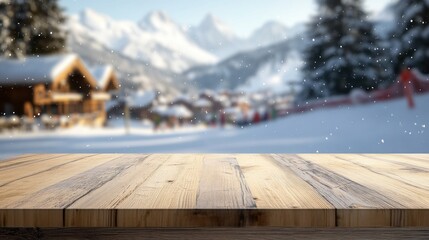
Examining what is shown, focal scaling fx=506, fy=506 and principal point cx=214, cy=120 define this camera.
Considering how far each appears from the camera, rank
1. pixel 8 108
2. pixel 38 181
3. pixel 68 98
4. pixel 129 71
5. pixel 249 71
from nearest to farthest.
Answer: pixel 38 181
pixel 8 108
pixel 68 98
pixel 129 71
pixel 249 71

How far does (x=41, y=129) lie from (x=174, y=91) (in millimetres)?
10508

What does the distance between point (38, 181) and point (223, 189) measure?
34cm

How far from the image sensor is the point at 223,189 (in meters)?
0.80

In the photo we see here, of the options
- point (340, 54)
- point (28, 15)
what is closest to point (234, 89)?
point (340, 54)

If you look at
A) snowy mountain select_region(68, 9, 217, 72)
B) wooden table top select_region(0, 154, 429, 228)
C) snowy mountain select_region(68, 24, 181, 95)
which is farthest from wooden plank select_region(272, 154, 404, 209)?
snowy mountain select_region(68, 9, 217, 72)

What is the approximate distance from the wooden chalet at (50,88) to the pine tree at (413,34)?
25.1ft

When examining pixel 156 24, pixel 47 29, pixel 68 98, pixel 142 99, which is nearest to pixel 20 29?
pixel 47 29

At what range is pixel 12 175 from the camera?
987 millimetres

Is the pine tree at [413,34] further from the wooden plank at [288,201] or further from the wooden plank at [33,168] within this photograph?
the wooden plank at [288,201]

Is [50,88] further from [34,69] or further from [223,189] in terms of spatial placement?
[223,189]

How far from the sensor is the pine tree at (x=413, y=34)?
11344mm

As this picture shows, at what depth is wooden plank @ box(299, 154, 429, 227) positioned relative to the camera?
2.15 feet

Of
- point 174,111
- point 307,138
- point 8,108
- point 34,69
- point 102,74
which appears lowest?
point 307,138

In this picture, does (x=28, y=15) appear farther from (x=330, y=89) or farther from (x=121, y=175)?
(x=121, y=175)
